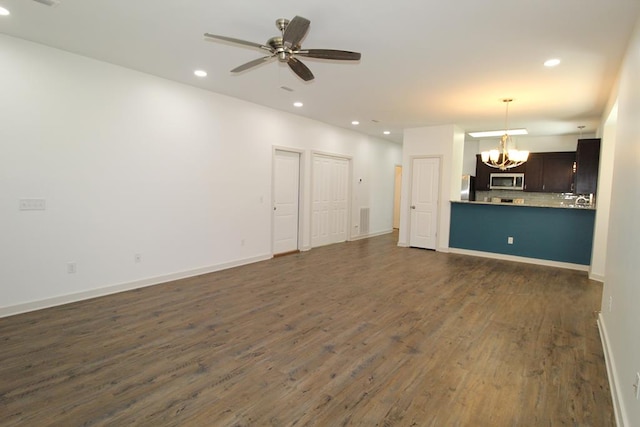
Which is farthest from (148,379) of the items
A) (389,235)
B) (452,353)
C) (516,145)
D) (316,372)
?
(516,145)

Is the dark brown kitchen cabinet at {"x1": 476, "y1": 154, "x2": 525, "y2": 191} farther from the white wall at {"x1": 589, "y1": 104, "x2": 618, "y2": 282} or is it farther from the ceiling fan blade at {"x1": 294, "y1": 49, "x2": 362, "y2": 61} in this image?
the ceiling fan blade at {"x1": 294, "y1": 49, "x2": 362, "y2": 61}

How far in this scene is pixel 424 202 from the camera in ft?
24.5

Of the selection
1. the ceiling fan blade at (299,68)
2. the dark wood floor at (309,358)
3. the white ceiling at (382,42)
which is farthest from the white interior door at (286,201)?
the ceiling fan blade at (299,68)

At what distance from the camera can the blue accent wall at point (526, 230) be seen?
18.9ft

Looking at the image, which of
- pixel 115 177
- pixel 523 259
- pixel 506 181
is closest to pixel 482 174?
pixel 506 181

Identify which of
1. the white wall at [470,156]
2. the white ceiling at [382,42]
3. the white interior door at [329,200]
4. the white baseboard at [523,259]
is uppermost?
the white ceiling at [382,42]

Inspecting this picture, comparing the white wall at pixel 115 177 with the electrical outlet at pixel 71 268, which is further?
the electrical outlet at pixel 71 268

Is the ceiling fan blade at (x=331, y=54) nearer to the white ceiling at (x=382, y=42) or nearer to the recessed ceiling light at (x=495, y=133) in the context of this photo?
the white ceiling at (x=382, y=42)

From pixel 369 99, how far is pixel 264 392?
173 inches

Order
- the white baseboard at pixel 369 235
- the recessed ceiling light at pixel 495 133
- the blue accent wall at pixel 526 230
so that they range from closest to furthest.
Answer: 1. the blue accent wall at pixel 526 230
2. the recessed ceiling light at pixel 495 133
3. the white baseboard at pixel 369 235

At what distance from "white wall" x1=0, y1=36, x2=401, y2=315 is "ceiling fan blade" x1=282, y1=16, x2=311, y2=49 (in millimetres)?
2641

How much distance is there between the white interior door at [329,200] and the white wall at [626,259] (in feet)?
16.4

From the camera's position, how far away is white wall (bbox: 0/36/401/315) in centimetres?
337

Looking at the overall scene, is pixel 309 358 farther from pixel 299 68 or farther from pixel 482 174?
pixel 482 174
